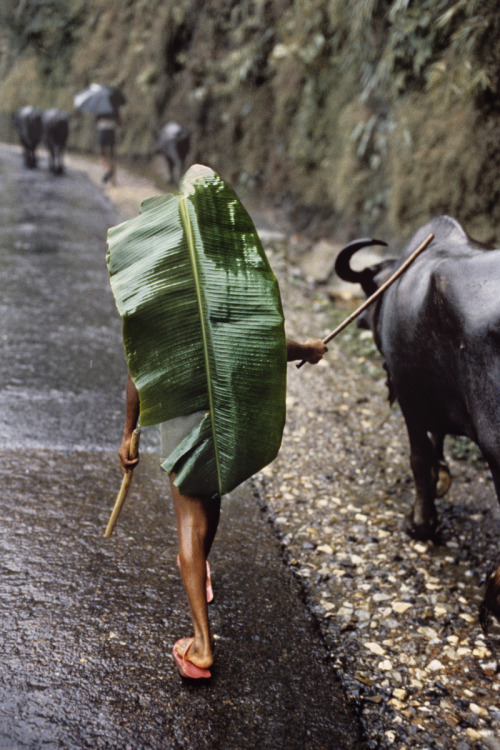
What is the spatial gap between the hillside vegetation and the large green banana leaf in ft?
14.4

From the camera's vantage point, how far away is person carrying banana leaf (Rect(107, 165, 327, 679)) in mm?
2318

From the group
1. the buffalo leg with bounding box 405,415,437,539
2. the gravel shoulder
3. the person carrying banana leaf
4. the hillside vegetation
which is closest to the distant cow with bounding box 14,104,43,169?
the hillside vegetation

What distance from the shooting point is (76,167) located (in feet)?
70.3

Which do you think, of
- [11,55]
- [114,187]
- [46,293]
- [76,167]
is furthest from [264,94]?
[11,55]

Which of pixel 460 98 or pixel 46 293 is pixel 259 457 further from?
pixel 46 293

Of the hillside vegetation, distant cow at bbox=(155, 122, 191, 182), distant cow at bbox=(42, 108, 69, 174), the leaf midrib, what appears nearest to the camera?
the leaf midrib

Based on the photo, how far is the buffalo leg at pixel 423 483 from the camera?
140 inches

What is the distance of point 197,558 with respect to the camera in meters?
2.51

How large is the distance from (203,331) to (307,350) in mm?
476

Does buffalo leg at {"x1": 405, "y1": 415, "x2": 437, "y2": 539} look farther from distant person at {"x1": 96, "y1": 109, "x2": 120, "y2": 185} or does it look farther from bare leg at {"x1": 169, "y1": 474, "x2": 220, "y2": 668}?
distant person at {"x1": 96, "y1": 109, "x2": 120, "y2": 185}

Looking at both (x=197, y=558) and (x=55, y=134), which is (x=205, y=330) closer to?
(x=197, y=558)

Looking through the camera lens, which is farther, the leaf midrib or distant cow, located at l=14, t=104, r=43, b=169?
distant cow, located at l=14, t=104, r=43, b=169

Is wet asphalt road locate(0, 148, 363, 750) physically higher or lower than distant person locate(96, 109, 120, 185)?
higher

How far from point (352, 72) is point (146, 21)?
14560mm
